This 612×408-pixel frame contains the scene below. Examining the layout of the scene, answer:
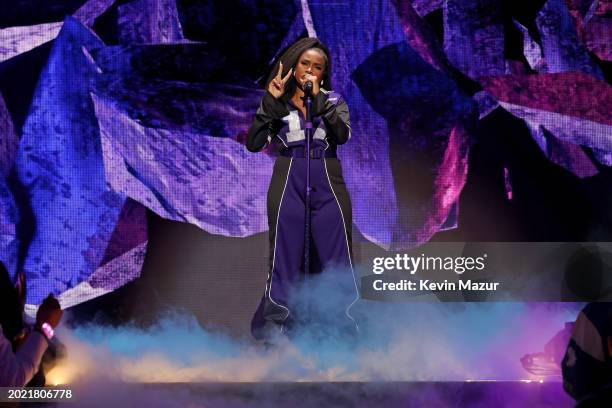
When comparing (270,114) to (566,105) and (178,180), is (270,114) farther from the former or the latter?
(566,105)

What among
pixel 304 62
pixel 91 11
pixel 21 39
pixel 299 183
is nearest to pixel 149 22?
pixel 91 11

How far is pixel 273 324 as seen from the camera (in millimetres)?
3672

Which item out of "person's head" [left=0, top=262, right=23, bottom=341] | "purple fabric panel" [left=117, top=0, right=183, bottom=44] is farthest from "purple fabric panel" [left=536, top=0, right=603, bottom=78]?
"person's head" [left=0, top=262, right=23, bottom=341]

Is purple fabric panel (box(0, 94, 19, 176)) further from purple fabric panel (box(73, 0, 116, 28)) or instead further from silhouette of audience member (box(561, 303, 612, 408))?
silhouette of audience member (box(561, 303, 612, 408))

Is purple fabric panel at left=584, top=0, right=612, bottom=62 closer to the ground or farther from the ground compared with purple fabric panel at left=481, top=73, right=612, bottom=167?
farther from the ground

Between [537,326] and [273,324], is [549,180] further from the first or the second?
[273,324]

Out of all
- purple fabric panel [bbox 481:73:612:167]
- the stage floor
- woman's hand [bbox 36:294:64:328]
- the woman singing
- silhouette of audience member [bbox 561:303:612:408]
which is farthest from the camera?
purple fabric panel [bbox 481:73:612:167]

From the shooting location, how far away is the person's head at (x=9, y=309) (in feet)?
11.7

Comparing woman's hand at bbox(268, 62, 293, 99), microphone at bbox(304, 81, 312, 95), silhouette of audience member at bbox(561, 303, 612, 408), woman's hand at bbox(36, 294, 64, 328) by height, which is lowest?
woman's hand at bbox(36, 294, 64, 328)

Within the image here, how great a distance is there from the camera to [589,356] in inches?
110

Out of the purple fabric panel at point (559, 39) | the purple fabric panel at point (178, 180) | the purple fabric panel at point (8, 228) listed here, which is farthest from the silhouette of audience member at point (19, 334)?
the purple fabric panel at point (559, 39)

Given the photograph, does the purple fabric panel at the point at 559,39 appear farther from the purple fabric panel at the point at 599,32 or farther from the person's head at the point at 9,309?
the person's head at the point at 9,309

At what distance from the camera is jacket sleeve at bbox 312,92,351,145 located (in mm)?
3227

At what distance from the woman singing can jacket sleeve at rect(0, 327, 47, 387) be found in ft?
3.58
